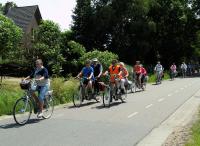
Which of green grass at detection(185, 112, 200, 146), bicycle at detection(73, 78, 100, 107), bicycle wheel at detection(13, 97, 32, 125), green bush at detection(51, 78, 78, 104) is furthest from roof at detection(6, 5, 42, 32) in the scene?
green grass at detection(185, 112, 200, 146)

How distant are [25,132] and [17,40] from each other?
30.4 metres

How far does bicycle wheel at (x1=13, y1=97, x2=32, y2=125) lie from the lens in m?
13.0

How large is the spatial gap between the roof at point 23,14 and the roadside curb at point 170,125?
153ft

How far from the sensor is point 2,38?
3859 cm

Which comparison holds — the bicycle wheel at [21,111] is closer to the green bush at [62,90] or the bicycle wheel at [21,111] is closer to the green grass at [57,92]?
the green grass at [57,92]

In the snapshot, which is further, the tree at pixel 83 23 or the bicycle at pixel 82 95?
the tree at pixel 83 23

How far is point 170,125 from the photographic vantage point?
13.2 m

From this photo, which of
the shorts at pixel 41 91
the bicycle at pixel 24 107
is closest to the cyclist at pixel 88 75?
the shorts at pixel 41 91

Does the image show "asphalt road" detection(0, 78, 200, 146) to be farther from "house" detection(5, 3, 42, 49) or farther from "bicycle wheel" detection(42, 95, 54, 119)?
"house" detection(5, 3, 42, 49)

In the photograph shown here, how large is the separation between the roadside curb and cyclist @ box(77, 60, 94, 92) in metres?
3.69

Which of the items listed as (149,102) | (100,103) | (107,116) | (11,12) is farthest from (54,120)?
(11,12)

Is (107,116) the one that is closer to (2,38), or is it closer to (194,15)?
(2,38)

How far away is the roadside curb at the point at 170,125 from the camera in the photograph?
35.0 feet

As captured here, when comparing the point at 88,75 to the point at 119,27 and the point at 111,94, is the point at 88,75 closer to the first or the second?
the point at 111,94
